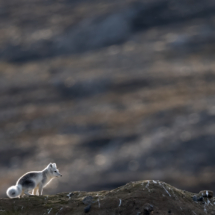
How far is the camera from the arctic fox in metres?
14.9

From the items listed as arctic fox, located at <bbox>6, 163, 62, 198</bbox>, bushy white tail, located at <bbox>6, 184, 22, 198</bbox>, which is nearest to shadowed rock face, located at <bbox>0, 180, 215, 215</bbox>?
bushy white tail, located at <bbox>6, 184, 22, 198</bbox>

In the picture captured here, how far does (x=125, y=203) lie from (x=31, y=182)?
14.7 ft

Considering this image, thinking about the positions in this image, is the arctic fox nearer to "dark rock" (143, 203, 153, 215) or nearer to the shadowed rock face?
the shadowed rock face

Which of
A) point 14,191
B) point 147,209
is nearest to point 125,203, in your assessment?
point 147,209

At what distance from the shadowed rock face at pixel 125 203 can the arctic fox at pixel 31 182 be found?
128cm

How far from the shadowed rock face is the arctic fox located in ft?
4.19

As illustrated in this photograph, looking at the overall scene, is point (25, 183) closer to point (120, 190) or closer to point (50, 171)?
point (50, 171)

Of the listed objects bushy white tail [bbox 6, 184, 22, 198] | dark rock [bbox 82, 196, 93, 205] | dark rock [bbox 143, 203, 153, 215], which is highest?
bushy white tail [bbox 6, 184, 22, 198]

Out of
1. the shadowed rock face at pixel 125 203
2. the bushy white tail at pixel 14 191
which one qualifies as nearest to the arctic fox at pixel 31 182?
the bushy white tail at pixel 14 191

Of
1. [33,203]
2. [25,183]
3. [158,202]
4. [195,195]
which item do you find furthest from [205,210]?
[25,183]

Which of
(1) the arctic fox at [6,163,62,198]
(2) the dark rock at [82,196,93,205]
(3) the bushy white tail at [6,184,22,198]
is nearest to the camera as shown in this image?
(2) the dark rock at [82,196,93,205]

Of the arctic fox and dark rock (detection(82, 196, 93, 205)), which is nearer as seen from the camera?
dark rock (detection(82, 196, 93, 205))

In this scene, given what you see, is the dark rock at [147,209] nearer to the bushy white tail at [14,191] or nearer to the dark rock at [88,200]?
the dark rock at [88,200]

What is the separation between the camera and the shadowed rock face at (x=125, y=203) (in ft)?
40.8
